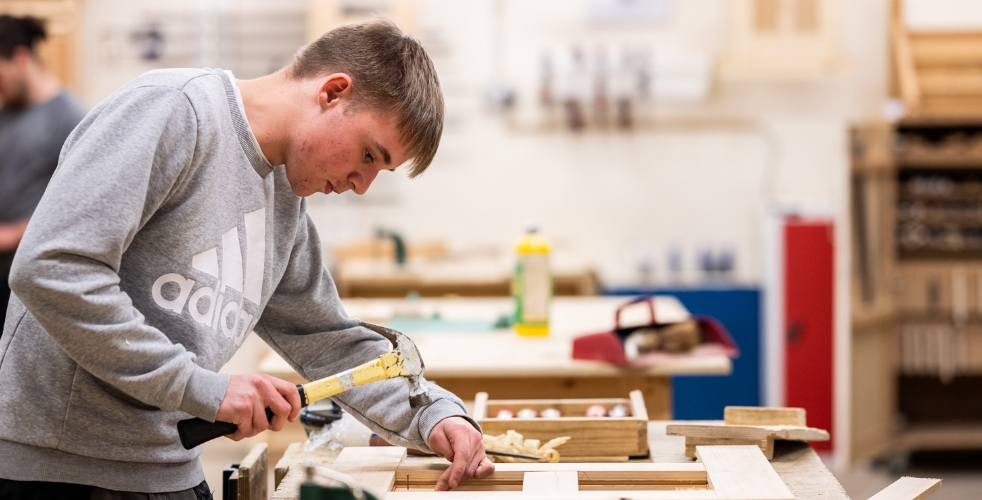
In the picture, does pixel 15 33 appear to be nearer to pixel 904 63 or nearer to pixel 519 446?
pixel 519 446

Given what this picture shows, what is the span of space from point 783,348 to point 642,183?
52.1 inches

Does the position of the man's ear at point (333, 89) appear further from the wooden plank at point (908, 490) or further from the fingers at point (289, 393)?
the wooden plank at point (908, 490)

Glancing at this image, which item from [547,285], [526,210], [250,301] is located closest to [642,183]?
[526,210]

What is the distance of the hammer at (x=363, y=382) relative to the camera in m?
1.24

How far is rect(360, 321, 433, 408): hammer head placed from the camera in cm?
149

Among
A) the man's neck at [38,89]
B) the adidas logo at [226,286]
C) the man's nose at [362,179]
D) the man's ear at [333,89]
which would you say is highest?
the man's neck at [38,89]

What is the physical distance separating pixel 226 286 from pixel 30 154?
7.99ft

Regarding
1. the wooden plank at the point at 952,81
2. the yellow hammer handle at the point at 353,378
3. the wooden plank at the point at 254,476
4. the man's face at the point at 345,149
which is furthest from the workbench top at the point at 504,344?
the wooden plank at the point at 952,81

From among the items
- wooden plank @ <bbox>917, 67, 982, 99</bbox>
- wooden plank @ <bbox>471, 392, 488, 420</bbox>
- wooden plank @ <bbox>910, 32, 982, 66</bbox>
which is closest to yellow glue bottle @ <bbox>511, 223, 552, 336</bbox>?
wooden plank @ <bbox>471, 392, 488, 420</bbox>

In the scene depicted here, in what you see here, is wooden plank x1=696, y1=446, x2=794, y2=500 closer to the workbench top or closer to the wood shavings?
the wood shavings

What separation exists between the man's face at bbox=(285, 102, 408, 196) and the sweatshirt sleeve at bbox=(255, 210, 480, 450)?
0.65ft

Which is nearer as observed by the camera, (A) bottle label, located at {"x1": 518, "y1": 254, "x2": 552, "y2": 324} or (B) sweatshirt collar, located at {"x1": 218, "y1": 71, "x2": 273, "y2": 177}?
(B) sweatshirt collar, located at {"x1": 218, "y1": 71, "x2": 273, "y2": 177}

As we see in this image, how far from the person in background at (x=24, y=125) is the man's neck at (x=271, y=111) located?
89.9 inches

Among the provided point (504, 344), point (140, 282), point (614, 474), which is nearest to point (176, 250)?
point (140, 282)
